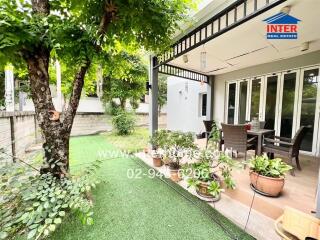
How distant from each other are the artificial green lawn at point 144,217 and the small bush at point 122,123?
16.4ft

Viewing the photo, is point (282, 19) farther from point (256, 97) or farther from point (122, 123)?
point (122, 123)

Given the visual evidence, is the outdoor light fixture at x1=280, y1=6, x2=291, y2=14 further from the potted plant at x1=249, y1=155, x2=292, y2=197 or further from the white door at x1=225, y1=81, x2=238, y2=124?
the white door at x1=225, y1=81, x2=238, y2=124

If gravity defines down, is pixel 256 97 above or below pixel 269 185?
above

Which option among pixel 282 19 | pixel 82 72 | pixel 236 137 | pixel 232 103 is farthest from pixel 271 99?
pixel 82 72

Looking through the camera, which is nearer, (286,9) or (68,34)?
(68,34)

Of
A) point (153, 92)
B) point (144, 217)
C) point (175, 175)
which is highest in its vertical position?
point (153, 92)

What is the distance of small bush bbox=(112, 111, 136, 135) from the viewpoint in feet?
26.3

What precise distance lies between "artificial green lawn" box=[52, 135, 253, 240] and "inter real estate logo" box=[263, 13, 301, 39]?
3158mm

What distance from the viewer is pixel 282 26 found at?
2.96 metres

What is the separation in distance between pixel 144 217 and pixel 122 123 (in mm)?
6224

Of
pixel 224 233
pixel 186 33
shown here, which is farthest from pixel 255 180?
pixel 186 33

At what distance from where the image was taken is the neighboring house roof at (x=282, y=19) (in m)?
2.63

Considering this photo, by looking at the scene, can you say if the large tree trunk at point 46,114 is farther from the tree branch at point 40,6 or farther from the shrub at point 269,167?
the shrub at point 269,167

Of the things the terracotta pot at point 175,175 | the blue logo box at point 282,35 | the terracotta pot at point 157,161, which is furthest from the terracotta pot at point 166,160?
the blue logo box at point 282,35
